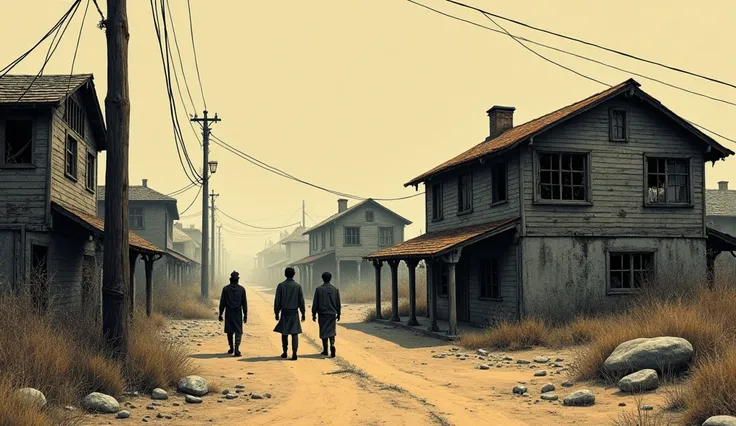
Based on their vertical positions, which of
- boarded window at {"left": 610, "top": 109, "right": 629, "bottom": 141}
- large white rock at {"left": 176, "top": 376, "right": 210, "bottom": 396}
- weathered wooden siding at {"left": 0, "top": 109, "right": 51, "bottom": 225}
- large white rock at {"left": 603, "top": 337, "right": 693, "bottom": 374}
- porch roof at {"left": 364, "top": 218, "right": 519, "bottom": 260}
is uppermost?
boarded window at {"left": 610, "top": 109, "right": 629, "bottom": 141}

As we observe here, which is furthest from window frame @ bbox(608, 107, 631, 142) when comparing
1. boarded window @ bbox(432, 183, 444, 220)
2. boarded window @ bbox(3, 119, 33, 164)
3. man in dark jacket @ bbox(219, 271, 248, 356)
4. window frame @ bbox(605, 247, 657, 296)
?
boarded window @ bbox(3, 119, 33, 164)

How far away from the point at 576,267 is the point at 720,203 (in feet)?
117

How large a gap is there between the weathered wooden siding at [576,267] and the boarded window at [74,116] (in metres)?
12.6

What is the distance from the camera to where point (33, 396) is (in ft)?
24.5

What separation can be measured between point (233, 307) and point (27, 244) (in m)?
4.76

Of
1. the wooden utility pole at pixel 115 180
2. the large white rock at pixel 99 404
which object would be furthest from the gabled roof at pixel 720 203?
the large white rock at pixel 99 404

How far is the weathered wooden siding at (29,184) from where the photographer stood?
15.1 metres

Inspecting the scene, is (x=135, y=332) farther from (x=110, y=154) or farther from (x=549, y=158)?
(x=549, y=158)

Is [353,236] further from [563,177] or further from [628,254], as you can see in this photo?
[628,254]

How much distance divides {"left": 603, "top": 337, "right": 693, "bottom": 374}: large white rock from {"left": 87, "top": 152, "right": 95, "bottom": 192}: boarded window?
52.3ft

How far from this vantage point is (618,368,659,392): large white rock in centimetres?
1005

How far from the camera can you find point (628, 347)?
11.2m

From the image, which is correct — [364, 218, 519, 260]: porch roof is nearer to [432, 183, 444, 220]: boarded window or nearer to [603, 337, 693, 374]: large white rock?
[432, 183, 444, 220]: boarded window

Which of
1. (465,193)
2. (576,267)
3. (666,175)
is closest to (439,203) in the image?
(465,193)
